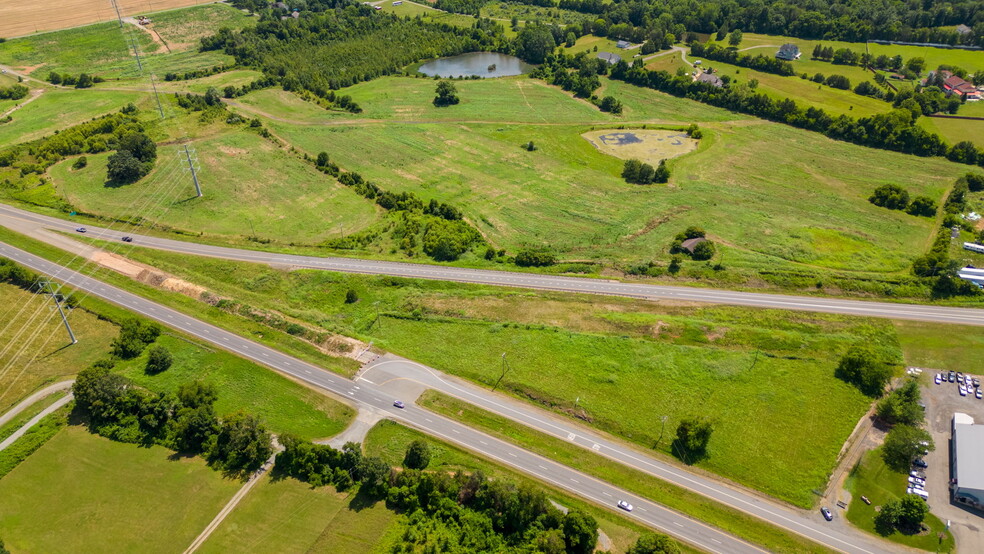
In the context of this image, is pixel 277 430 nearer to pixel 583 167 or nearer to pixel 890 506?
pixel 890 506

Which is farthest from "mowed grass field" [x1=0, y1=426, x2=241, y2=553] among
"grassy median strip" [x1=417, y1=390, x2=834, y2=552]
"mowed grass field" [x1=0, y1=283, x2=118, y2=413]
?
"grassy median strip" [x1=417, y1=390, x2=834, y2=552]

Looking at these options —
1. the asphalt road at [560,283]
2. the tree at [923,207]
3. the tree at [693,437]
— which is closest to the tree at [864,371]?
the asphalt road at [560,283]

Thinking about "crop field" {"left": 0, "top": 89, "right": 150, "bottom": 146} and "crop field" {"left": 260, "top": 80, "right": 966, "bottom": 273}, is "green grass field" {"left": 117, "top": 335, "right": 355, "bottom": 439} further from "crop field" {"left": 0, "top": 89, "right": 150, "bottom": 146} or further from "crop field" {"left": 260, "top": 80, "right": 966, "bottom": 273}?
"crop field" {"left": 0, "top": 89, "right": 150, "bottom": 146}

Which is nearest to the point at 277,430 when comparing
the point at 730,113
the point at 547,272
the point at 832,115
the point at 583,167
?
the point at 547,272

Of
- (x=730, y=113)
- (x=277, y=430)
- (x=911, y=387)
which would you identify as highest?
(x=730, y=113)

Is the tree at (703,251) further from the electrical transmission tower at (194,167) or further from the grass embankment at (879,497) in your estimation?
the electrical transmission tower at (194,167)

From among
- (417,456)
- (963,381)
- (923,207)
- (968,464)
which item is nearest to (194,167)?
(417,456)
